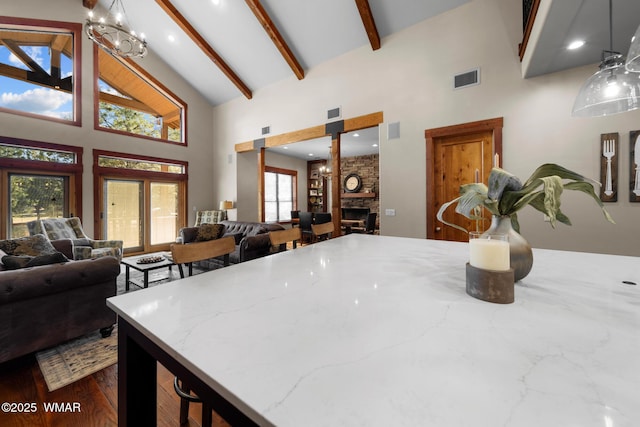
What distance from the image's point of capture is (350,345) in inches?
22.3

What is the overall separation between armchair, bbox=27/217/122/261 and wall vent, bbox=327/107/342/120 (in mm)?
4390

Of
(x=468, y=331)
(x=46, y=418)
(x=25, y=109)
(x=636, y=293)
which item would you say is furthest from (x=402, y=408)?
(x=25, y=109)

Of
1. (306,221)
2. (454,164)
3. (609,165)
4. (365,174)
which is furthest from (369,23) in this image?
(365,174)

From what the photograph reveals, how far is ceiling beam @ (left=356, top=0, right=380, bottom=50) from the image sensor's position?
3.77m

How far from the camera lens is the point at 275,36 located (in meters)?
4.60

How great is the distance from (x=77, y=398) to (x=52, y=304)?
2.74 feet

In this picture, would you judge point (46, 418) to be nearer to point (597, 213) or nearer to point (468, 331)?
point (468, 331)

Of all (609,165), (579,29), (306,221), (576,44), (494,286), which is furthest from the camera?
(306,221)

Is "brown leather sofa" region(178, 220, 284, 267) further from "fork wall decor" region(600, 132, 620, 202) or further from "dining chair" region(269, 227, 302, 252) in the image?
"fork wall decor" region(600, 132, 620, 202)

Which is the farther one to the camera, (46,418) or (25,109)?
(25,109)

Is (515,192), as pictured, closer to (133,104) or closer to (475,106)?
(475,106)

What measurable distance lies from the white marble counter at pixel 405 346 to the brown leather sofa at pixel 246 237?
2.41 m

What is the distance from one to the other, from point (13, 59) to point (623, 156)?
9.25 meters

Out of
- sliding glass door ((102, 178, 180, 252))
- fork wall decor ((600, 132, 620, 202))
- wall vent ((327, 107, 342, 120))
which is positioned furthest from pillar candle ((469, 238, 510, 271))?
sliding glass door ((102, 178, 180, 252))
